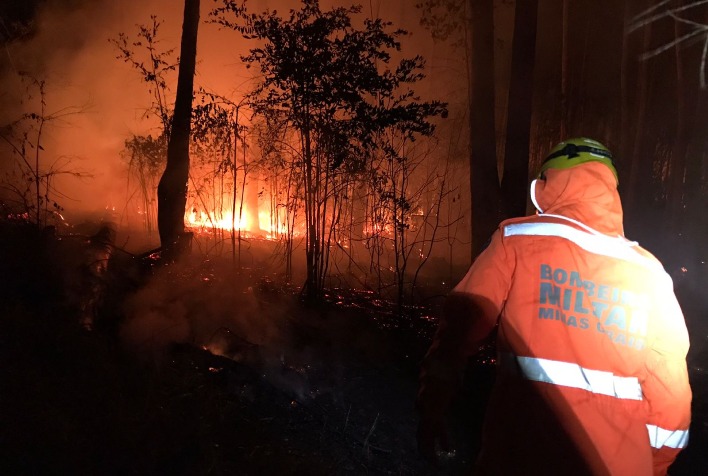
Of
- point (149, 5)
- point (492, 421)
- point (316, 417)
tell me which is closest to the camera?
point (492, 421)

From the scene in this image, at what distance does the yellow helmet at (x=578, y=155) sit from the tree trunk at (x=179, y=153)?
6838mm

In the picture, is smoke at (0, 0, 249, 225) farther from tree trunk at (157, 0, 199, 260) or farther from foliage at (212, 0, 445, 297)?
foliage at (212, 0, 445, 297)

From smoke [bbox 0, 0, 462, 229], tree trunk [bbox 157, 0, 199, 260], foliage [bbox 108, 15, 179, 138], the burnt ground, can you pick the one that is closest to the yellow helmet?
the burnt ground

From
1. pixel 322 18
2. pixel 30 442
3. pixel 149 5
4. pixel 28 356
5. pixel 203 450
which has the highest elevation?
pixel 149 5

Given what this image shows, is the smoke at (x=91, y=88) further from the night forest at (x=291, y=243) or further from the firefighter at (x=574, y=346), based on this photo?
the firefighter at (x=574, y=346)

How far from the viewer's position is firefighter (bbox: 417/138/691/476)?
1.66m

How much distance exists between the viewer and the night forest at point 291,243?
324 centimetres

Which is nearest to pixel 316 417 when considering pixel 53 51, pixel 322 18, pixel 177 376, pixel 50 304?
pixel 177 376

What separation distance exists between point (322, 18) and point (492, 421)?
6.33 m

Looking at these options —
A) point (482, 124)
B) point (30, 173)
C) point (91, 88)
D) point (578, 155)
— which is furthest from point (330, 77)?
point (91, 88)

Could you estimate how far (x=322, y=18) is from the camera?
261 inches

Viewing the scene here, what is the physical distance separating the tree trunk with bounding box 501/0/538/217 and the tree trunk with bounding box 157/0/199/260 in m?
5.26

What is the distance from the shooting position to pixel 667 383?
1.70 meters

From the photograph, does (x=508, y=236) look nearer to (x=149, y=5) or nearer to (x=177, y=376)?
(x=177, y=376)
